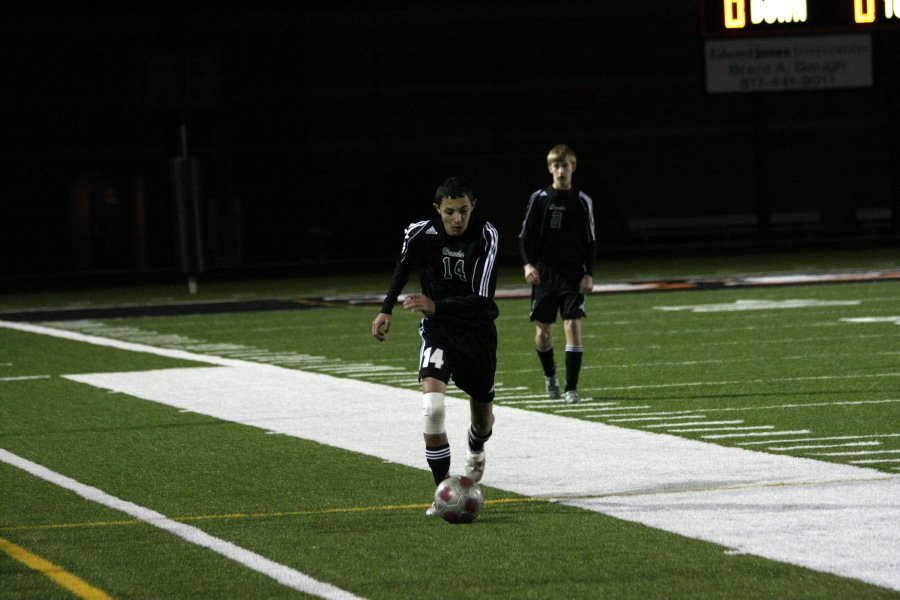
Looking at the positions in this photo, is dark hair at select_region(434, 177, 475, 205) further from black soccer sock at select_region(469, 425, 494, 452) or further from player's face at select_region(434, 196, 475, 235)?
black soccer sock at select_region(469, 425, 494, 452)

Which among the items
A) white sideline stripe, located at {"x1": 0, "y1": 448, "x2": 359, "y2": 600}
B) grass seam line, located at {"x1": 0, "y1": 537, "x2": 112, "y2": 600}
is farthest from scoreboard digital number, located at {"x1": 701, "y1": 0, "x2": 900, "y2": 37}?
grass seam line, located at {"x1": 0, "y1": 537, "x2": 112, "y2": 600}

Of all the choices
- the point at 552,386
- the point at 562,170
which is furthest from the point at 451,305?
the point at 552,386

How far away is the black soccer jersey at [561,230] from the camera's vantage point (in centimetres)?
1230

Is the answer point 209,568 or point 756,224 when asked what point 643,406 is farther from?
point 756,224

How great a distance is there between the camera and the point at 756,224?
1727 inches

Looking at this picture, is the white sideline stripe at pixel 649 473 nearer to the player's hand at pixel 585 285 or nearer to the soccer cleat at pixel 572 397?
the soccer cleat at pixel 572 397

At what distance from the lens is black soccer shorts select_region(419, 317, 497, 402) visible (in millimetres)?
7684

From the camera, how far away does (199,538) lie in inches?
281

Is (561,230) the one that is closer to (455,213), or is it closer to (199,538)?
(455,213)

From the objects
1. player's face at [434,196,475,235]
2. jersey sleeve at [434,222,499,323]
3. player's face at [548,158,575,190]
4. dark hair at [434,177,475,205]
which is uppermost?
player's face at [548,158,575,190]

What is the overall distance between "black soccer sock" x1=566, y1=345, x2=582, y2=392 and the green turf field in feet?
0.71

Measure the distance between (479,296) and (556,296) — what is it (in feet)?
15.1

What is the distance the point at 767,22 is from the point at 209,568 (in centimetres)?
1558

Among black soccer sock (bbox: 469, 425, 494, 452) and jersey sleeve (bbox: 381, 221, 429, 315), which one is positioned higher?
jersey sleeve (bbox: 381, 221, 429, 315)
